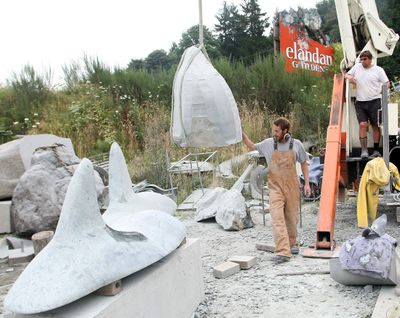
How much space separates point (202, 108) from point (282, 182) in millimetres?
1554

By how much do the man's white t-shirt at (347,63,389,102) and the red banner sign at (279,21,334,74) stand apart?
28.8ft

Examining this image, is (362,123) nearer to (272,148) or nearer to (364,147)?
(364,147)

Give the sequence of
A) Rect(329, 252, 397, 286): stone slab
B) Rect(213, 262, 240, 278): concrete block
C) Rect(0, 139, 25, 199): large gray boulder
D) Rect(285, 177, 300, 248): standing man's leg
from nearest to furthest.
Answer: Rect(329, 252, 397, 286): stone slab → Rect(213, 262, 240, 278): concrete block → Rect(285, 177, 300, 248): standing man's leg → Rect(0, 139, 25, 199): large gray boulder

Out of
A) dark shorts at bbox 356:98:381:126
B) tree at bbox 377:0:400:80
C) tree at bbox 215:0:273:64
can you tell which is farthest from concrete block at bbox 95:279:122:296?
tree at bbox 215:0:273:64

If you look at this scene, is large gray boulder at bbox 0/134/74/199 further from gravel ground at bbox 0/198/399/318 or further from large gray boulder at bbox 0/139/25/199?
gravel ground at bbox 0/198/399/318

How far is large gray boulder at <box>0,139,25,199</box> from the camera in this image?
25.1 feet

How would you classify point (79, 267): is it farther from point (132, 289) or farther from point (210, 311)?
point (210, 311)

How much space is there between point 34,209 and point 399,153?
16.7 feet

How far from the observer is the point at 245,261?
505 centimetres

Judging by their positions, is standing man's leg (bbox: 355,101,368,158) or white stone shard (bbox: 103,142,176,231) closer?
white stone shard (bbox: 103,142,176,231)

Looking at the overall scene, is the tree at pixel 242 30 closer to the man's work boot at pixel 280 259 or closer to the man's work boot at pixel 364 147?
the man's work boot at pixel 364 147

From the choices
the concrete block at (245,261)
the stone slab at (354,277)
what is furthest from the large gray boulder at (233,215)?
the stone slab at (354,277)

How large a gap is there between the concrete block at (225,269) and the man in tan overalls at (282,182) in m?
0.48

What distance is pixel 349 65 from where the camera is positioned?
7125 mm
